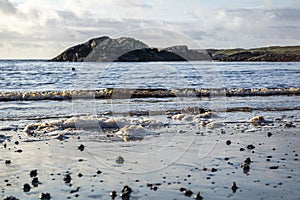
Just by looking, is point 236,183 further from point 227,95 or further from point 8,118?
point 227,95

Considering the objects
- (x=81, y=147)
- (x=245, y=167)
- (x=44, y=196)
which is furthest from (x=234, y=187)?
(x=81, y=147)

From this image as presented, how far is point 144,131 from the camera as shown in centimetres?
1933

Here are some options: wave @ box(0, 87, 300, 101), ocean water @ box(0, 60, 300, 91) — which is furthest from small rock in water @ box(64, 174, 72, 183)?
ocean water @ box(0, 60, 300, 91)

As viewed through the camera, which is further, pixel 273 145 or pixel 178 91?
pixel 178 91

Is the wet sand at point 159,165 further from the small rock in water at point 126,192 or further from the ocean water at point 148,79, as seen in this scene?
the ocean water at point 148,79

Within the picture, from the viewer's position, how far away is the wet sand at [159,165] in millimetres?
10477

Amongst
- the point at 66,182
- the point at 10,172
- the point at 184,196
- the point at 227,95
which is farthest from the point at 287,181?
the point at 227,95

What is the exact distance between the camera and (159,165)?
13141 millimetres

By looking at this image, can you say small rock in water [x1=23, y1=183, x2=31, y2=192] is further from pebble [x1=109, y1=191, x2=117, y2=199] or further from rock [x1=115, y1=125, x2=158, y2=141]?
rock [x1=115, y1=125, x2=158, y2=141]

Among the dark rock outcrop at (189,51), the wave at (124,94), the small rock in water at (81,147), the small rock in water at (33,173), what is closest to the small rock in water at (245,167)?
the small rock in water at (33,173)

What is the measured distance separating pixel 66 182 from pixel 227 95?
37.4 meters

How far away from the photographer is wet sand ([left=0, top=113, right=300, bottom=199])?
10.5 metres

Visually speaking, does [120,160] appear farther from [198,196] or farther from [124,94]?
[124,94]

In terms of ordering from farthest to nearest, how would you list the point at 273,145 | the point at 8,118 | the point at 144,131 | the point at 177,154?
the point at 8,118
the point at 144,131
the point at 273,145
the point at 177,154
